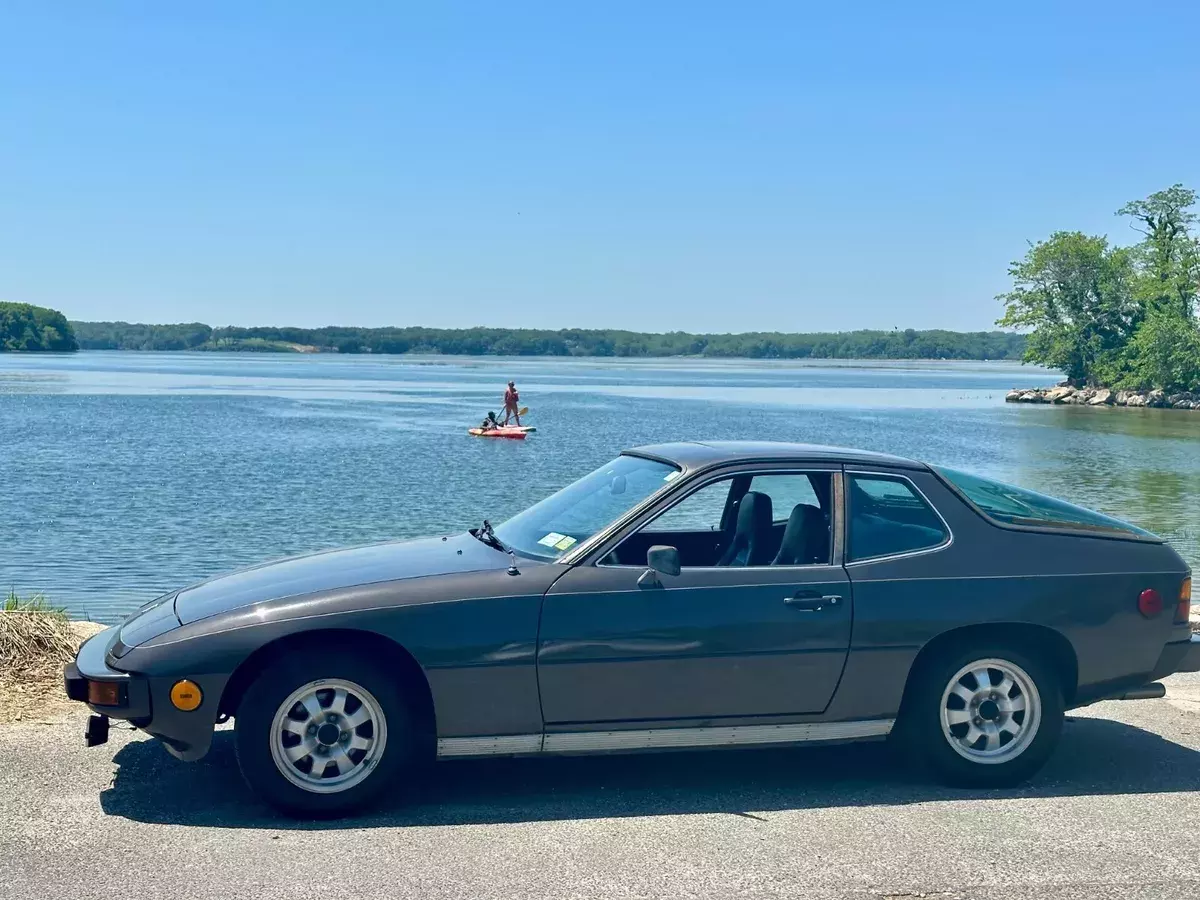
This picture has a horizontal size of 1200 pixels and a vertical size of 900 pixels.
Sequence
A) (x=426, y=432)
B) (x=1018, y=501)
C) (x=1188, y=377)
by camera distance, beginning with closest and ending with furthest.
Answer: (x=1018, y=501) → (x=426, y=432) → (x=1188, y=377)

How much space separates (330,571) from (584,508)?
118cm

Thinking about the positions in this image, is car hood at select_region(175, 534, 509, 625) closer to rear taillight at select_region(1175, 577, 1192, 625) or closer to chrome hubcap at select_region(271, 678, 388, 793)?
chrome hubcap at select_region(271, 678, 388, 793)

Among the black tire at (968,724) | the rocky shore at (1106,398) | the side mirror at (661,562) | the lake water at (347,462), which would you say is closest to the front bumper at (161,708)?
the side mirror at (661,562)

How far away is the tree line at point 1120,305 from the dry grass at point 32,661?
276ft

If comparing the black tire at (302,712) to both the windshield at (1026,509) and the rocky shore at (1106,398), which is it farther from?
the rocky shore at (1106,398)

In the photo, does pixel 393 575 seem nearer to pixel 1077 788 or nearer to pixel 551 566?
pixel 551 566

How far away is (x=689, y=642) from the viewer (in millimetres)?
5516

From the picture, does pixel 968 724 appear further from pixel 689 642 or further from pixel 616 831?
pixel 616 831

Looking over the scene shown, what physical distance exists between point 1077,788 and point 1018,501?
1.36 m

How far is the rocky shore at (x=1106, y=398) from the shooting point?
83.2 metres

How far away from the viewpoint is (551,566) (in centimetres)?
558

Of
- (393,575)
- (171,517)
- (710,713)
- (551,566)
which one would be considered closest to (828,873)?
(710,713)

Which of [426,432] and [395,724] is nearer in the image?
[395,724]

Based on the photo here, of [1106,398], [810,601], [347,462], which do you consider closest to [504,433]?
[347,462]
